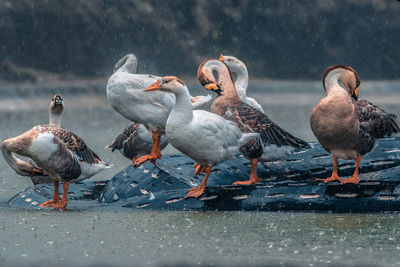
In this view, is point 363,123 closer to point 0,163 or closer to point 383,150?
point 383,150

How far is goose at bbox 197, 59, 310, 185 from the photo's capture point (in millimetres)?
7891

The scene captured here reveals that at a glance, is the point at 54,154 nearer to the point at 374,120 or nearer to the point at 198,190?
the point at 198,190

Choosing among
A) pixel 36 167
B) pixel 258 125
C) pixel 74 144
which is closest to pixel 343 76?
pixel 258 125

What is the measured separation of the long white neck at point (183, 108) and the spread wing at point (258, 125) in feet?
3.09

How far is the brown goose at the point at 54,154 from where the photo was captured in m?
7.36


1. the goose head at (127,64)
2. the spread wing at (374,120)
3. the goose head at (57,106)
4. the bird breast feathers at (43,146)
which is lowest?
the bird breast feathers at (43,146)

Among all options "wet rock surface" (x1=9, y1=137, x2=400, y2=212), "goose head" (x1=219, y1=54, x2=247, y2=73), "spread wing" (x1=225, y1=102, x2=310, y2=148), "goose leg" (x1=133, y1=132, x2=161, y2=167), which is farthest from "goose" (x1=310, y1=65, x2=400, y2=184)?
"goose head" (x1=219, y1=54, x2=247, y2=73)

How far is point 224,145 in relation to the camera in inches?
287

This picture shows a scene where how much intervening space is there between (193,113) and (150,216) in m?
1.02

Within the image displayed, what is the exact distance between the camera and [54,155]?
7465 mm

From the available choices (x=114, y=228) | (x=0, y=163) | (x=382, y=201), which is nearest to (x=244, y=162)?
(x=382, y=201)

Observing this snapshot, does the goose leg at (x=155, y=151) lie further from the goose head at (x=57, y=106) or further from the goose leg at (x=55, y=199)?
the goose head at (x=57, y=106)

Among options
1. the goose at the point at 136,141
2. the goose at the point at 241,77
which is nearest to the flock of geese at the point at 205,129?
the goose at the point at 136,141

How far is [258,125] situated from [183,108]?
1181 mm
